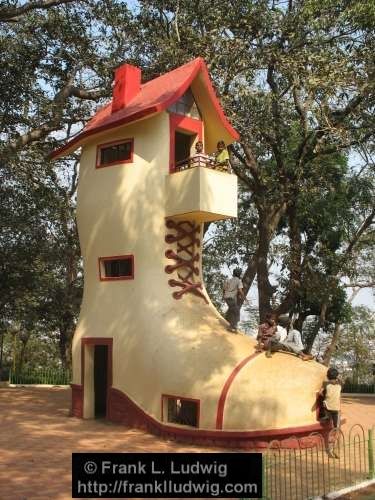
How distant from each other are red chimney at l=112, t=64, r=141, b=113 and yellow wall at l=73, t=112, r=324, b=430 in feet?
4.84

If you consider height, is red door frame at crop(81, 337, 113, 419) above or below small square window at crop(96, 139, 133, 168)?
below

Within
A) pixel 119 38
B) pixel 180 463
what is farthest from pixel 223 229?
pixel 180 463

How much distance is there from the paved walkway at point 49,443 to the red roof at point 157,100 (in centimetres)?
728

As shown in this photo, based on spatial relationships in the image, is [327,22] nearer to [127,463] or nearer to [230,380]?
[230,380]

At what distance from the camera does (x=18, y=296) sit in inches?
945

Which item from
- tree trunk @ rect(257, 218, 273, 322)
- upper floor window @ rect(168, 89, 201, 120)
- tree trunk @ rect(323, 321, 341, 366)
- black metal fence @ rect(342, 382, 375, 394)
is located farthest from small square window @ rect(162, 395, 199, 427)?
black metal fence @ rect(342, 382, 375, 394)

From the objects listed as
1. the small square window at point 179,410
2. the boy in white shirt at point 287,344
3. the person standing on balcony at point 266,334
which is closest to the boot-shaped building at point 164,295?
the small square window at point 179,410

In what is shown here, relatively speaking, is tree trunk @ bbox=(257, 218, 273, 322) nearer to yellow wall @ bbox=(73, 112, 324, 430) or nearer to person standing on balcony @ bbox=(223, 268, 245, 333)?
person standing on balcony @ bbox=(223, 268, 245, 333)

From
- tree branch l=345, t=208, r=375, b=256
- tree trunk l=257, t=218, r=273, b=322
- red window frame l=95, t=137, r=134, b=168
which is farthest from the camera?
tree branch l=345, t=208, r=375, b=256

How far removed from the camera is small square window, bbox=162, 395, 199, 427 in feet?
41.0

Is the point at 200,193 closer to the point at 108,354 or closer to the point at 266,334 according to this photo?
the point at 266,334

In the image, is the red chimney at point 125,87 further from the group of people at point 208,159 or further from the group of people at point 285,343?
the group of people at point 285,343

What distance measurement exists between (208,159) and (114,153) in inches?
103

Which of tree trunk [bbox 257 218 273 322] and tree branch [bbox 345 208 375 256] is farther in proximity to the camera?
tree branch [bbox 345 208 375 256]
